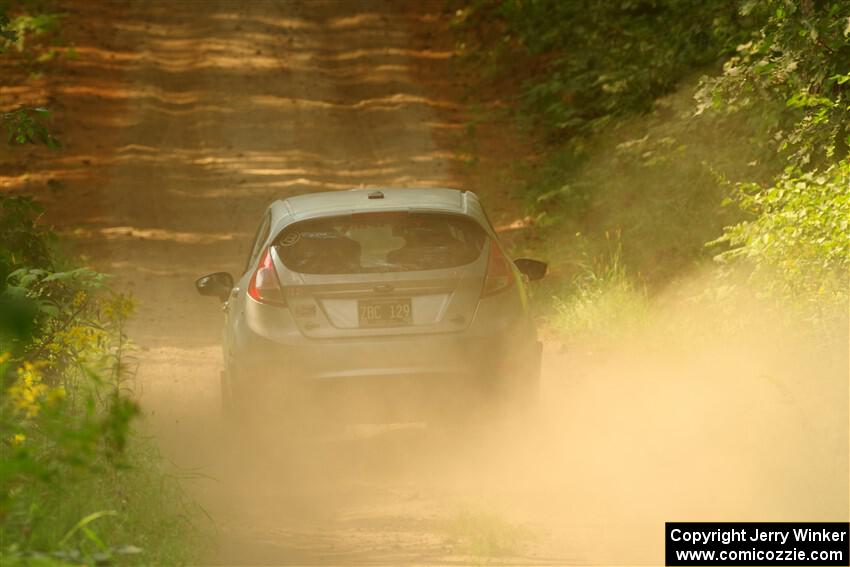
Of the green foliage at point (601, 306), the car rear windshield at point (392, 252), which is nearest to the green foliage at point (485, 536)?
the car rear windshield at point (392, 252)

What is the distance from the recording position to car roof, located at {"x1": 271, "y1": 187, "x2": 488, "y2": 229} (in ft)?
29.2

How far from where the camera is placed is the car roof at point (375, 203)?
8.90 m

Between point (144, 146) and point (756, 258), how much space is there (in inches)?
606

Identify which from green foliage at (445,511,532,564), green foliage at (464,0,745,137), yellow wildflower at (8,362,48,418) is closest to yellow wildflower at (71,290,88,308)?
yellow wildflower at (8,362,48,418)

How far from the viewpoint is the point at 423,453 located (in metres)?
9.36

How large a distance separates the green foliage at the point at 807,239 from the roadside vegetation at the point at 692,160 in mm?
15

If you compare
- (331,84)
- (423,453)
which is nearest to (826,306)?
(423,453)

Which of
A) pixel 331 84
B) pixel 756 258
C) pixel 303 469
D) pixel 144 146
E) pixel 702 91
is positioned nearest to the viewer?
pixel 303 469

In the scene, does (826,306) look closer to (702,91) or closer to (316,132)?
(702,91)

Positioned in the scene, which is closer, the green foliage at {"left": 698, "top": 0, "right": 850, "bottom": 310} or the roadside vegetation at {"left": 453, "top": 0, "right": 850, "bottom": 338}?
the green foliage at {"left": 698, "top": 0, "right": 850, "bottom": 310}

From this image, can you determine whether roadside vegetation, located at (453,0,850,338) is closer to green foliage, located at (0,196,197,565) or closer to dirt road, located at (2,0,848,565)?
dirt road, located at (2,0,848,565)

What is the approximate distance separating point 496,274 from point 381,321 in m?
0.84

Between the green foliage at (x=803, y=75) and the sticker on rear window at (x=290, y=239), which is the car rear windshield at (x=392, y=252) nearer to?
the sticker on rear window at (x=290, y=239)

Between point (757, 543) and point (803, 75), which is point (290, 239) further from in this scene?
point (803, 75)
